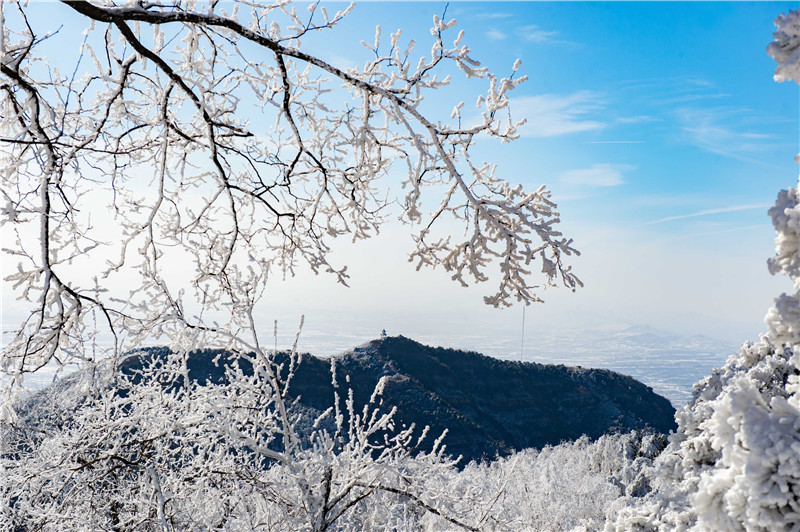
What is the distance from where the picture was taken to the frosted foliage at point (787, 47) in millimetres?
1244

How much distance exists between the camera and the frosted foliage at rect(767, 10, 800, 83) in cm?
124

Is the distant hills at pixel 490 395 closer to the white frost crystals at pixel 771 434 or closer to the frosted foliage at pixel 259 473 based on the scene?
the frosted foliage at pixel 259 473

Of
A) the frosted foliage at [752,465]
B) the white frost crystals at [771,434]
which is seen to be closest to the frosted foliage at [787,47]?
the white frost crystals at [771,434]

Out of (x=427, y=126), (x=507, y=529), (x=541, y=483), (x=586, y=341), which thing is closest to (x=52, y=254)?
(x=427, y=126)

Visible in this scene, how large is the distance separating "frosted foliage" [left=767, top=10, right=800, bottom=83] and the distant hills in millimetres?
37536

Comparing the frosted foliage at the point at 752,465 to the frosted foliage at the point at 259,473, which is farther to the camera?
the frosted foliage at the point at 259,473

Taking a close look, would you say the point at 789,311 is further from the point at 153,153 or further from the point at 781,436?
the point at 153,153

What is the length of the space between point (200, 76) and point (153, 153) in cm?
102

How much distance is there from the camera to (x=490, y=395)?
46.5 m

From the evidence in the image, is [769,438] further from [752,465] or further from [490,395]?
[490,395]

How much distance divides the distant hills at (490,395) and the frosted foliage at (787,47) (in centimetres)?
3754

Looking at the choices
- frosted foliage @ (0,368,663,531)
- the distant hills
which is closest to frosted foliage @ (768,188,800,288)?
frosted foliage @ (0,368,663,531)

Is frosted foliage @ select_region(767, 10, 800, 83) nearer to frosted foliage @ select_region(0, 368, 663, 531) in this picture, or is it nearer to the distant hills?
frosted foliage @ select_region(0, 368, 663, 531)

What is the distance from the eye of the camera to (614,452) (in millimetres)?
21703
